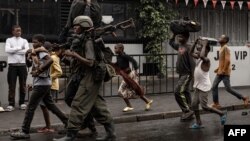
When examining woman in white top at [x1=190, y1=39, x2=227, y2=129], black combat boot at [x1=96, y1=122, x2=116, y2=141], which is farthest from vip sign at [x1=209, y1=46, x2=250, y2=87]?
black combat boot at [x1=96, y1=122, x2=116, y2=141]

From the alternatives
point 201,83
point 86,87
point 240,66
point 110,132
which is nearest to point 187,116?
point 201,83

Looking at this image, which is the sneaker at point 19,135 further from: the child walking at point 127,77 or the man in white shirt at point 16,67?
the child walking at point 127,77

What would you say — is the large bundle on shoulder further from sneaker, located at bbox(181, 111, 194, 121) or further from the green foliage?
the green foliage

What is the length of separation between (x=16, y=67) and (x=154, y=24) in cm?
656

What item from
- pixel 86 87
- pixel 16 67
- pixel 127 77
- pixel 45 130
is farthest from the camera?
pixel 16 67

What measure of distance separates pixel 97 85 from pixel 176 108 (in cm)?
495

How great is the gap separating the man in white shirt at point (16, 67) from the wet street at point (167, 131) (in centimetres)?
276

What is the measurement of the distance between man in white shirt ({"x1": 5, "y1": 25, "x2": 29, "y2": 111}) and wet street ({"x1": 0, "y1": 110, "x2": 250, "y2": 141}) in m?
2.76

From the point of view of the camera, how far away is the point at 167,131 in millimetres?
10523

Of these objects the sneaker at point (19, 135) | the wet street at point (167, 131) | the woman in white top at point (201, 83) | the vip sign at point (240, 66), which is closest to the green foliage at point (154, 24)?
the vip sign at point (240, 66)

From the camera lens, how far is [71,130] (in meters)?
8.70

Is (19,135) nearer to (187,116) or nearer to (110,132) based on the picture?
(110,132)

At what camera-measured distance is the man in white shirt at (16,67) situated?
12969 millimetres

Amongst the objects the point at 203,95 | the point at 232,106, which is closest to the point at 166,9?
the point at 232,106
